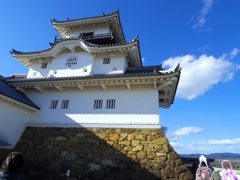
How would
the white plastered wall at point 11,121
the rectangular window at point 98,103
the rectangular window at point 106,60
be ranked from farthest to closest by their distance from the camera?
the rectangular window at point 106,60, the rectangular window at point 98,103, the white plastered wall at point 11,121

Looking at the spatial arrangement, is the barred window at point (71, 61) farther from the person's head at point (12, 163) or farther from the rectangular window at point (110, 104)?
the person's head at point (12, 163)

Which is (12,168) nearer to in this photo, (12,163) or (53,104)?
(12,163)

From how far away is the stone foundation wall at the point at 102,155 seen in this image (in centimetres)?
703

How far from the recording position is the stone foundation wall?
23.1ft

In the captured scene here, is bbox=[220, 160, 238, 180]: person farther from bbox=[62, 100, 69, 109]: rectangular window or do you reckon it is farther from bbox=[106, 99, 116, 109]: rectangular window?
bbox=[62, 100, 69, 109]: rectangular window

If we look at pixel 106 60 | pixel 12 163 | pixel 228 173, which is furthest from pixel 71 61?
pixel 228 173

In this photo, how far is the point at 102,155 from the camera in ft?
25.2

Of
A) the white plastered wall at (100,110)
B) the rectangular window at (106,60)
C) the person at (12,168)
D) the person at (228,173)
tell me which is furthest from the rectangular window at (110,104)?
the person at (12,168)

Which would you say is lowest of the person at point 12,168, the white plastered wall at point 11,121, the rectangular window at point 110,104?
the person at point 12,168

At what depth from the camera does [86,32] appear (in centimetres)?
1409

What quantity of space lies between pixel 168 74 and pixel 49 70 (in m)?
8.07

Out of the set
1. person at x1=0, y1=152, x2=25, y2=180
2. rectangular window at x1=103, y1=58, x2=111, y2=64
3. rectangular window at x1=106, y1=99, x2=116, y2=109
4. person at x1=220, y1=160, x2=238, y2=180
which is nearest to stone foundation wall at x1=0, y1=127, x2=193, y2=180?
rectangular window at x1=106, y1=99, x2=116, y2=109

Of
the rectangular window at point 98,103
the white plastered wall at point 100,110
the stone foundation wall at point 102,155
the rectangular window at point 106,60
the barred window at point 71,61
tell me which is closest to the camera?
the stone foundation wall at point 102,155

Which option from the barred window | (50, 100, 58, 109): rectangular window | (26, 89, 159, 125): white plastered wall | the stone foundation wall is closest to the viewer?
the stone foundation wall
